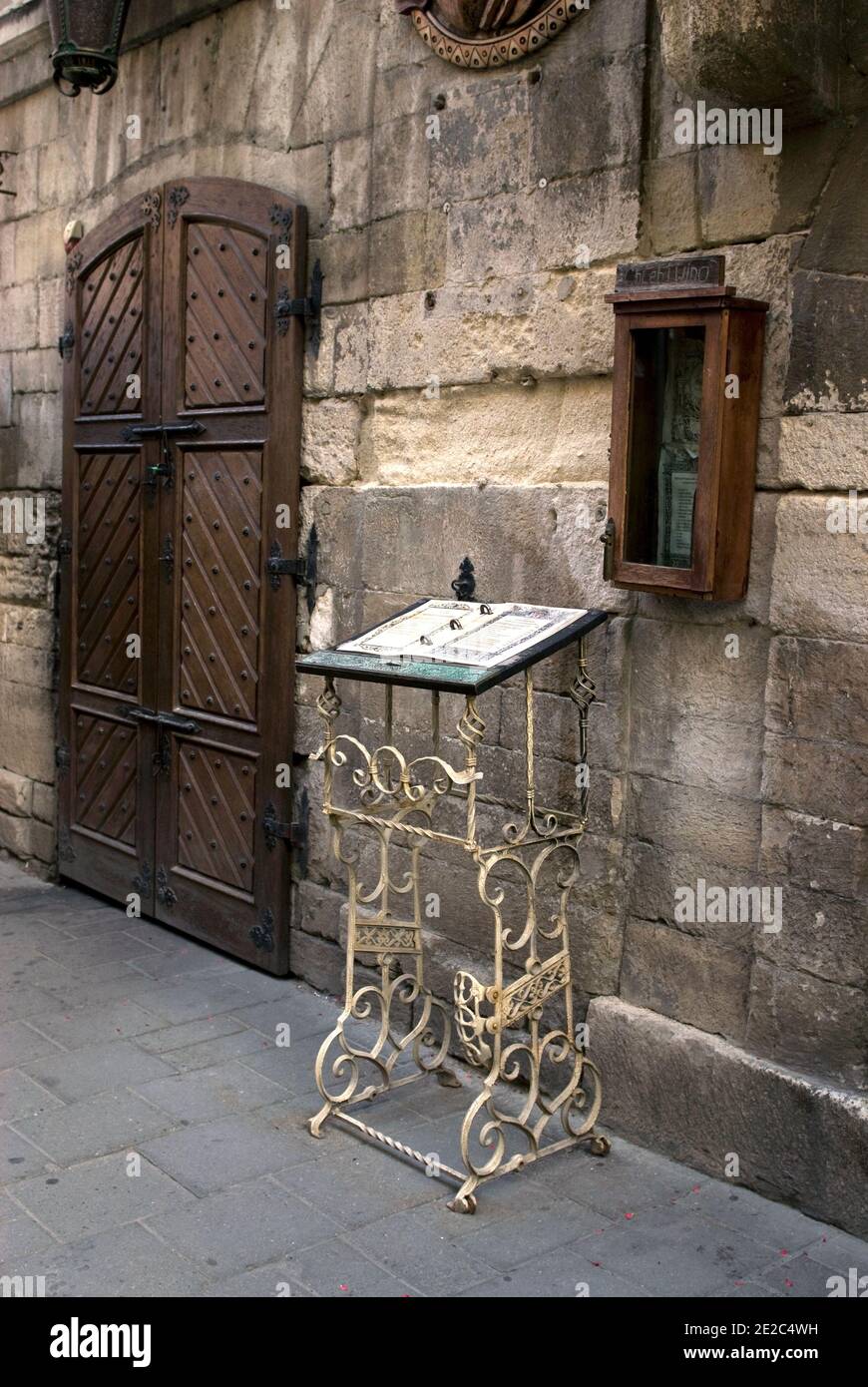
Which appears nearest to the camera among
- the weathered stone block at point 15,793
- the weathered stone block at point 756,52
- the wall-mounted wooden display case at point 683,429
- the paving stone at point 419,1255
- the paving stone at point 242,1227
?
the weathered stone block at point 756,52

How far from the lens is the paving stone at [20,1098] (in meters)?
4.38

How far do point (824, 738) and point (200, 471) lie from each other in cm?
299

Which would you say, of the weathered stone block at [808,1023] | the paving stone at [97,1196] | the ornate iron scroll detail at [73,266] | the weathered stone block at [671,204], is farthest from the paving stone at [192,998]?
the ornate iron scroll detail at [73,266]

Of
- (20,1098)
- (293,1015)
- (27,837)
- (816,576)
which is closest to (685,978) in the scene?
(816,576)

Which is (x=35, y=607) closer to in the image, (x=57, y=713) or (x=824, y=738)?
(x=57, y=713)

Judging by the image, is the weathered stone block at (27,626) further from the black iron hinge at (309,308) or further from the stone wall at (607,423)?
the black iron hinge at (309,308)

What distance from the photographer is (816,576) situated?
11.8 feet

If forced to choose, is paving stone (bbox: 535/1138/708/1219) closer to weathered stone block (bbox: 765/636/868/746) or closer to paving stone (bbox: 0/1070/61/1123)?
weathered stone block (bbox: 765/636/868/746)

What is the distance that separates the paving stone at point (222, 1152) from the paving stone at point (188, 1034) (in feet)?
2.03

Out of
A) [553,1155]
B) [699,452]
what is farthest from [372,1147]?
[699,452]

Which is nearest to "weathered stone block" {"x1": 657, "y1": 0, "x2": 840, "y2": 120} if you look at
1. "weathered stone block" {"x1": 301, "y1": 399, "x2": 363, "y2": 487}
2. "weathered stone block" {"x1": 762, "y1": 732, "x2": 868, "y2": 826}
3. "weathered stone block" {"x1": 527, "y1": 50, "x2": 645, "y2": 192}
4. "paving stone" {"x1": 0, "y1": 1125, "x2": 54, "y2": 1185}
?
"weathered stone block" {"x1": 527, "y1": 50, "x2": 645, "y2": 192}

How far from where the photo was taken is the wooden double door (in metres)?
5.40

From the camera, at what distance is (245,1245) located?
359 centimetres

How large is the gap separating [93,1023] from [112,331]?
293 centimetres
